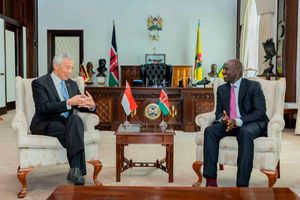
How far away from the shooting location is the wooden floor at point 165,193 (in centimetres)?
192

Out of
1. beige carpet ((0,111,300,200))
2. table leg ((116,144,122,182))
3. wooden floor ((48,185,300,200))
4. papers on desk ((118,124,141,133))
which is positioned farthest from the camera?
papers on desk ((118,124,141,133))

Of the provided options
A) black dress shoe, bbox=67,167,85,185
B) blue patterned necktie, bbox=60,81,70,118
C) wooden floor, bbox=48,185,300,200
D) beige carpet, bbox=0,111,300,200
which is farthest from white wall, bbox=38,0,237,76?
wooden floor, bbox=48,185,300,200

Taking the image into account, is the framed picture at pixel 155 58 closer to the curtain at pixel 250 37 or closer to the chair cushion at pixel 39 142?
the curtain at pixel 250 37

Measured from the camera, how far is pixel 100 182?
3.43 metres

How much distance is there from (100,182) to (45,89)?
927 mm

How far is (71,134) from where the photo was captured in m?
3.08

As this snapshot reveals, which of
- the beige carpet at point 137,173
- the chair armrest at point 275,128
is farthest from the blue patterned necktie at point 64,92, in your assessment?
the chair armrest at point 275,128

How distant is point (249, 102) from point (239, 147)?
0.44 m

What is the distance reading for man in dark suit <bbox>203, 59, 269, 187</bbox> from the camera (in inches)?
119

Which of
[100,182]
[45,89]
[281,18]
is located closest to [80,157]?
[100,182]

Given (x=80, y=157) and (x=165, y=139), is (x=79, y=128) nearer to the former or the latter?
(x=80, y=157)

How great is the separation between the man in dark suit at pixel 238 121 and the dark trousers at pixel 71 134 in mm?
993

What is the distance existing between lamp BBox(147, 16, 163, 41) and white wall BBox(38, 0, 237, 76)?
13 centimetres

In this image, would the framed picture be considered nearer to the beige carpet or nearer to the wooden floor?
the beige carpet
